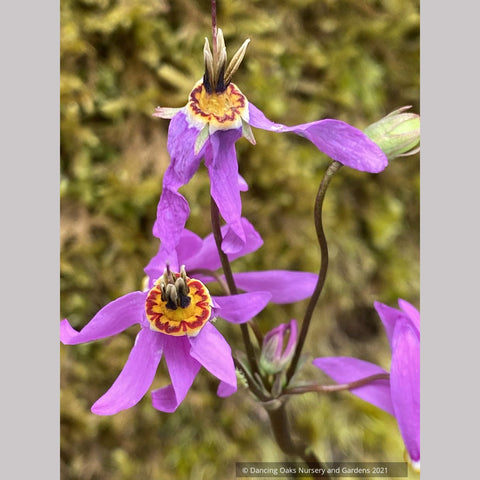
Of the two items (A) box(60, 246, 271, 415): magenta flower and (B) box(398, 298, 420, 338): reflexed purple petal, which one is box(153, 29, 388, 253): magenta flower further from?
(B) box(398, 298, 420, 338): reflexed purple petal

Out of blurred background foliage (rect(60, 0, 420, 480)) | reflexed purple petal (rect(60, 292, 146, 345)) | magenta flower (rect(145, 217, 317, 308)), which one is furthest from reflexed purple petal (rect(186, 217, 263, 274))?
blurred background foliage (rect(60, 0, 420, 480))

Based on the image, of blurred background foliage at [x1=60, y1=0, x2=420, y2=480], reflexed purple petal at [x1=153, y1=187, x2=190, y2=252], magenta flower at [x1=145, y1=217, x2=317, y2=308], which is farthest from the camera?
blurred background foliage at [x1=60, y1=0, x2=420, y2=480]

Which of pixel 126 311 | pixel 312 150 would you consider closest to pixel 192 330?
pixel 126 311

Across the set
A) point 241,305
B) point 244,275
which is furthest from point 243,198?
point 241,305

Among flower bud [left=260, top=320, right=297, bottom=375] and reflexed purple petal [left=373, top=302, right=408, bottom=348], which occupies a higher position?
reflexed purple petal [left=373, top=302, right=408, bottom=348]

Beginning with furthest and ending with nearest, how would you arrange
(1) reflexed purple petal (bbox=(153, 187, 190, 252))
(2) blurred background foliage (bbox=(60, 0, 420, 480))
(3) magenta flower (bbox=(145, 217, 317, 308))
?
1. (2) blurred background foliage (bbox=(60, 0, 420, 480))
2. (3) magenta flower (bbox=(145, 217, 317, 308))
3. (1) reflexed purple petal (bbox=(153, 187, 190, 252))

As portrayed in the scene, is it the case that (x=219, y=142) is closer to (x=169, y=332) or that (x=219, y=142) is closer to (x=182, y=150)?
(x=182, y=150)

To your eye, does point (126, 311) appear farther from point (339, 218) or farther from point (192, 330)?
point (339, 218)

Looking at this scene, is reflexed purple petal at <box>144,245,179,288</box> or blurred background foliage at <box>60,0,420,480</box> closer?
reflexed purple petal at <box>144,245,179,288</box>

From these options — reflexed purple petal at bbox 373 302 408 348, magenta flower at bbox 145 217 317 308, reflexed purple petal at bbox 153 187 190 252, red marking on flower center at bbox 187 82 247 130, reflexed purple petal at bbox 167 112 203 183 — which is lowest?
reflexed purple petal at bbox 373 302 408 348
